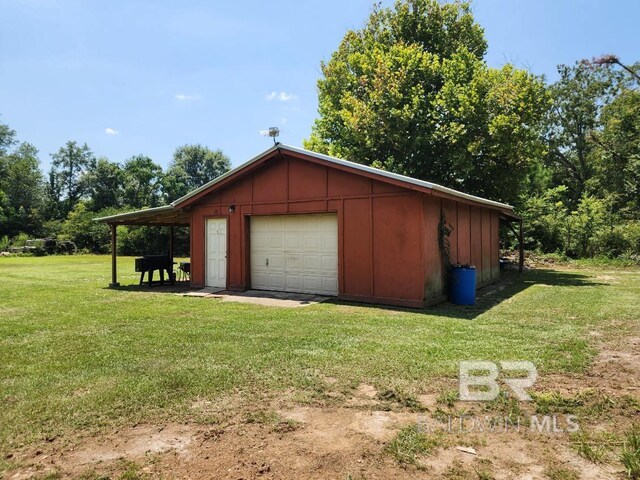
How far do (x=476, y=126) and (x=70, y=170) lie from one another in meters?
46.0

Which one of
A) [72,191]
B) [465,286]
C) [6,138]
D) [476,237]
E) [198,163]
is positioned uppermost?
[6,138]

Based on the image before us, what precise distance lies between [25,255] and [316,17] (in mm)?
28281

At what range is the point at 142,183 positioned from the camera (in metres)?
41.5

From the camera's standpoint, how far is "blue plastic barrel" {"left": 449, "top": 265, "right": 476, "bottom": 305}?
888cm

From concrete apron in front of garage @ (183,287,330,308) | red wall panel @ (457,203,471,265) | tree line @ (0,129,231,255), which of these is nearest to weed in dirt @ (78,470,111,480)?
concrete apron in front of garage @ (183,287,330,308)

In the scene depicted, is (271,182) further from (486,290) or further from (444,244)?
(486,290)

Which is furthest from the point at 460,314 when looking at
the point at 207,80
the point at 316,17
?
the point at 207,80

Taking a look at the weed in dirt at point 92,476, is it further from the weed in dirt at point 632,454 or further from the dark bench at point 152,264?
the dark bench at point 152,264

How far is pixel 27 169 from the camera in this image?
42156mm

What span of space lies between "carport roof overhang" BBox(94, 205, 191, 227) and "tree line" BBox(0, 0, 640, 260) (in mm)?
8488

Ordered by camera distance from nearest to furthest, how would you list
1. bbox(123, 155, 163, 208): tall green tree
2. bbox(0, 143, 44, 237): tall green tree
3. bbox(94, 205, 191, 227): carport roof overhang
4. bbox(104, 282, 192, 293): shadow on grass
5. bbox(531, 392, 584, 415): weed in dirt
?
bbox(531, 392, 584, 415): weed in dirt
bbox(104, 282, 192, 293): shadow on grass
bbox(94, 205, 191, 227): carport roof overhang
bbox(0, 143, 44, 237): tall green tree
bbox(123, 155, 163, 208): tall green tree

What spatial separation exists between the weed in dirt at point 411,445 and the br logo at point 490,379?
2.75 ft

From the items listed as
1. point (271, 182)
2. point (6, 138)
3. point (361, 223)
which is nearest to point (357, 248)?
point (361, 223)

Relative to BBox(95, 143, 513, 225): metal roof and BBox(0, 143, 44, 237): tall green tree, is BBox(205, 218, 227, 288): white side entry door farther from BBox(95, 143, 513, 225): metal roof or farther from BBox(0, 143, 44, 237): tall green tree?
BBox(0, 143, 44, 237): tall green tree
